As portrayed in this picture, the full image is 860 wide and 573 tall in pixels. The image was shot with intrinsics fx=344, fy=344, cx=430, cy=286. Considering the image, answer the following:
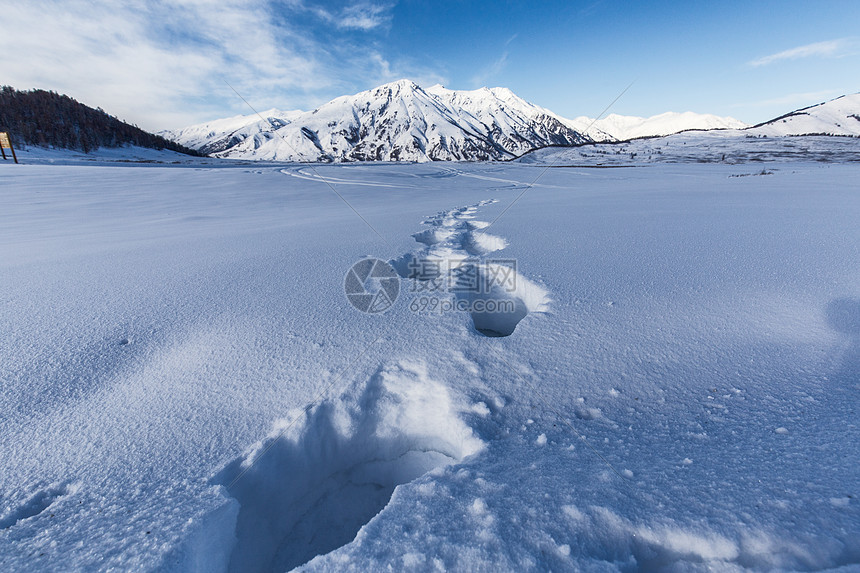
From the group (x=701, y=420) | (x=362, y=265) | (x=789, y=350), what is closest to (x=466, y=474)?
(x=701, y=420)

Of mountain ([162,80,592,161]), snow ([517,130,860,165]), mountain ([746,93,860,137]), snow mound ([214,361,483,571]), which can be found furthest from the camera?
mountain ([162,80,592,161])

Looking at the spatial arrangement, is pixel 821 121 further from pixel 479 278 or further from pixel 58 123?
pixel 58 123

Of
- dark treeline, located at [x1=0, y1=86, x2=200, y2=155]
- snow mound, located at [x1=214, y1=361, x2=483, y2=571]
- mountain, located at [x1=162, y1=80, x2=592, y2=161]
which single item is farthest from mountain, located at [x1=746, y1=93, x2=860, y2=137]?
mountain, located at [x1=162, y1=80, x2=592, y2=161]

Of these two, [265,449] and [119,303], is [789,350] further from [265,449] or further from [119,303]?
[119,303]

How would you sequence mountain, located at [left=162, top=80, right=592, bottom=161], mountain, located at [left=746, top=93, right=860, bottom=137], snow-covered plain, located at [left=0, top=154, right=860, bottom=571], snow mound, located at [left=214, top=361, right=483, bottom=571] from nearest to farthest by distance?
A: snow-covered plain, located at [left=0, top=154, right=860, bottom=571] < snow mound, located at [left=214, top=361, right=483, bottom=571] < mountain, located at [left=746, top=93, right=860, bottom=137] < mountain, located at [left=162, top=80, right=592, bottom=161]

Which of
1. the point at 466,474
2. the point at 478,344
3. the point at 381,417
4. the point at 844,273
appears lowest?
the point at 381,417

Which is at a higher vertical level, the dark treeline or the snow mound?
the dark treeline

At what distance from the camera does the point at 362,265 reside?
3.56 metres

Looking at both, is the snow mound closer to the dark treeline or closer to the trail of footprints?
the trail of footprints

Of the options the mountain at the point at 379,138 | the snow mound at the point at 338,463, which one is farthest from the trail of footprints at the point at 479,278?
the mountain at the point at 379,138

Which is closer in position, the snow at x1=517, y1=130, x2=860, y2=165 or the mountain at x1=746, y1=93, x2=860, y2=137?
the snow at x1=517, y1=130, x2=860, y2=165

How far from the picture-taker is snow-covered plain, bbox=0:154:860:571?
1.10 m

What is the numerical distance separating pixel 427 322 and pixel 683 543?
1675 millimetres

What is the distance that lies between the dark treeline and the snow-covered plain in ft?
168
